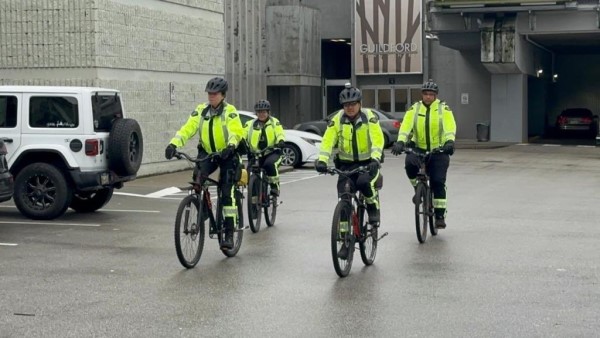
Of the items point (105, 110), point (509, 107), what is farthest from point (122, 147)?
point (509, 107)

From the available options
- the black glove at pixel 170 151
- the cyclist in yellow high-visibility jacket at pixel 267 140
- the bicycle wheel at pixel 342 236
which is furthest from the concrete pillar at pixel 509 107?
the bicycle wheel at pixel 342 236

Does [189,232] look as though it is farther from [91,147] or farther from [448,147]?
[91,147]

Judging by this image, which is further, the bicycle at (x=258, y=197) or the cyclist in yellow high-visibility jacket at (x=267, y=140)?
the cyclist in yellow high-visibility jacket at (x=267, y=140)

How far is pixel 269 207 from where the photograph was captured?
1477cm

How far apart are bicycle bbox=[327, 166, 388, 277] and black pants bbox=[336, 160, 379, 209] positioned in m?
0.05

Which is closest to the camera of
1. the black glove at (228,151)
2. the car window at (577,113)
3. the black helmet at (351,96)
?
the black helmet at (351,96)

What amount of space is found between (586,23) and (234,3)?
40.4 feet

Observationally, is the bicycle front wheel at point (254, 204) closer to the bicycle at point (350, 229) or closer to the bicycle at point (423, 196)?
the bicycle at point (423, 196)

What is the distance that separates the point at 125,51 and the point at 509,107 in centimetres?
2198

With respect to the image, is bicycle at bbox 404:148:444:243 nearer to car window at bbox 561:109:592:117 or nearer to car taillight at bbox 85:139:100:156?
car taillight at bbox 85:139:100:156

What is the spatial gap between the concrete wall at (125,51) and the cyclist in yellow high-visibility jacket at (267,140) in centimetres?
706

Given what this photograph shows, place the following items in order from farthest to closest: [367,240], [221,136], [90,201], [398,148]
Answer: [90,201] → [398,148] → [221,136] → [367,240]

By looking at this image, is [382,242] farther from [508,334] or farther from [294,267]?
[508,334]

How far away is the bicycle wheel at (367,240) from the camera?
10969 millimetres
